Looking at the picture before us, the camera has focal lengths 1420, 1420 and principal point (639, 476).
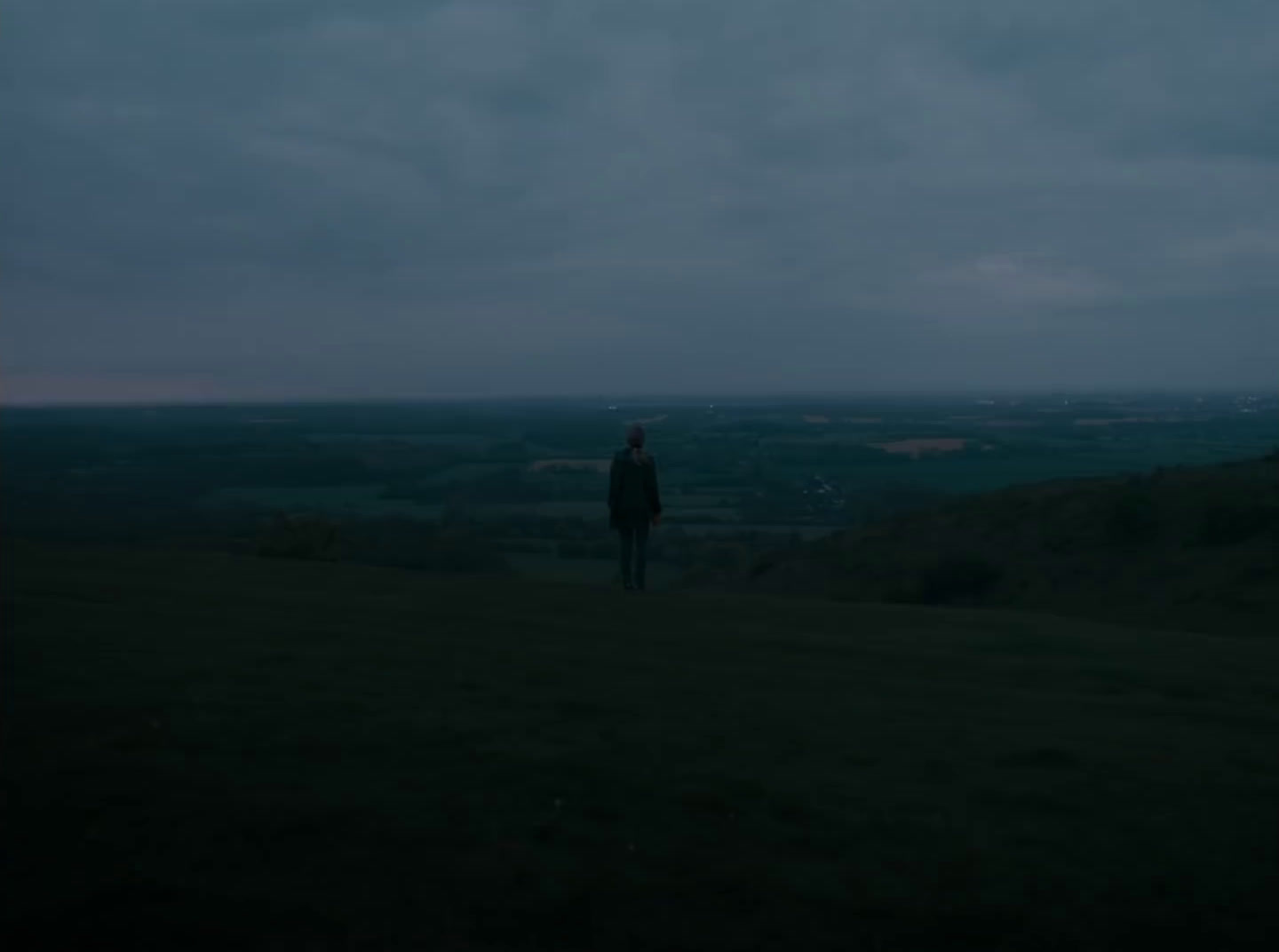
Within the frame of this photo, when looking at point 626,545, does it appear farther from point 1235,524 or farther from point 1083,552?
point 1235,524

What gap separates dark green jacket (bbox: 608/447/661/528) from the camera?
1617 cm

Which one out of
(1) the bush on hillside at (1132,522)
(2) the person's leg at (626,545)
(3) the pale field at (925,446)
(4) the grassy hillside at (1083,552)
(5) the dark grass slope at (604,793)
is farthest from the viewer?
(3) the pale field at (925,446)

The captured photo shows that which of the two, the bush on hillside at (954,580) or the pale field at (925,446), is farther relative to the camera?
the pale field at (925,446)

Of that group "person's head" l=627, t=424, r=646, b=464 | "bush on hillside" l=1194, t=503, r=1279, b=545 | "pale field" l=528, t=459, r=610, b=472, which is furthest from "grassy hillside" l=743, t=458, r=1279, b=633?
"person's head" l=627, t=424, r=646, b=464

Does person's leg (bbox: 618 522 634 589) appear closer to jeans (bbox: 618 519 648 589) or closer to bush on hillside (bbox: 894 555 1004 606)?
jeans (bbox: 618 519 648 589)

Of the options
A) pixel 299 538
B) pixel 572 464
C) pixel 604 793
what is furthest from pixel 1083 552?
pixel 604 793

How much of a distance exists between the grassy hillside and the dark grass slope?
44.7 ft

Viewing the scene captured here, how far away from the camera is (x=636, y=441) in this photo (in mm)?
16406

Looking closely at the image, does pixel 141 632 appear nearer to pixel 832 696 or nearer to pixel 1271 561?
pixel 832 696

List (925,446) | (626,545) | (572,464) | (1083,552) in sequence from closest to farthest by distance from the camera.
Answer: (626,545)
(1083,552)
(572,464)
(925,446)

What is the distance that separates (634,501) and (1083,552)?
16.2m

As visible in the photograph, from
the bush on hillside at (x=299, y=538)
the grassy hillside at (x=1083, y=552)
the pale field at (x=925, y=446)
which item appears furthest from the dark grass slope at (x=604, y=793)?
the pale field at (x=925, y=446)

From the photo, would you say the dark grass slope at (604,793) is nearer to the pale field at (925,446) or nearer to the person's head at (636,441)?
the person's head at (636,441)

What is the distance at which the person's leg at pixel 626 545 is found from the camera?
16.3 meters
